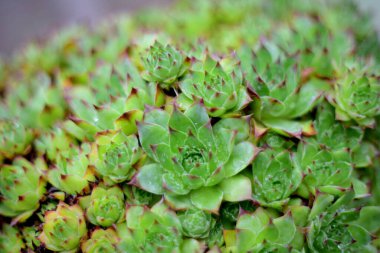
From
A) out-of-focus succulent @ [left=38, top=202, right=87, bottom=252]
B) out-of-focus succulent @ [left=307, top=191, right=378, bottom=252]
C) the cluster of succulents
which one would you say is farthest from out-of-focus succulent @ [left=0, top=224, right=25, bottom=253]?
out-of-focus succulent @ [left=307, top=191, right=378, bottom=252]

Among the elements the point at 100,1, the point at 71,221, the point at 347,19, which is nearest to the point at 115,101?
the point at 71,221

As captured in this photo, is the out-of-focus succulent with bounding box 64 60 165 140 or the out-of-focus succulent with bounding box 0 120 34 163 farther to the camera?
the out-of-focus succulent with bounding box 0 120 34 163

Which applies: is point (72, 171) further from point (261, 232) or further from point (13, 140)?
point (261, 232)

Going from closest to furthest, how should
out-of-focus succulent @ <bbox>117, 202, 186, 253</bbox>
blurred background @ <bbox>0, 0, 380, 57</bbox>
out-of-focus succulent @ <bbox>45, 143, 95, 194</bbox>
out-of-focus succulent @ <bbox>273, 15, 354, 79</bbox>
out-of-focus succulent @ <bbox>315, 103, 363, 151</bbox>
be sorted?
out-of-focus succulent @ <bbox>117, 202, 186, 253</bbox>, out-of-focus succulent @ <bbox>45, 143, 95, 194</bbox>, out-of-focus succulent @ <bbox>315, 103, 363, 151</bbox>, out-of-focus succulent @ <bbox>273, 15, 354, 79</bbox>, blurred background @ <bbox>0, 0, 380, 57</bbox>

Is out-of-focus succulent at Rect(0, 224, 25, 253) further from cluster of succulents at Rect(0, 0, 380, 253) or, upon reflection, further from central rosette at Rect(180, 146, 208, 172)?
central rosette at Rect(180, 146, 208, 172)

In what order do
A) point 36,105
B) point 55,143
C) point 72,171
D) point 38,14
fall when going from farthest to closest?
point 38,14 → point 36,105 → point 55,143 → point 72,171

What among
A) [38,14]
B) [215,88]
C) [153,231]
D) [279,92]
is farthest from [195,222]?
[38,14]
